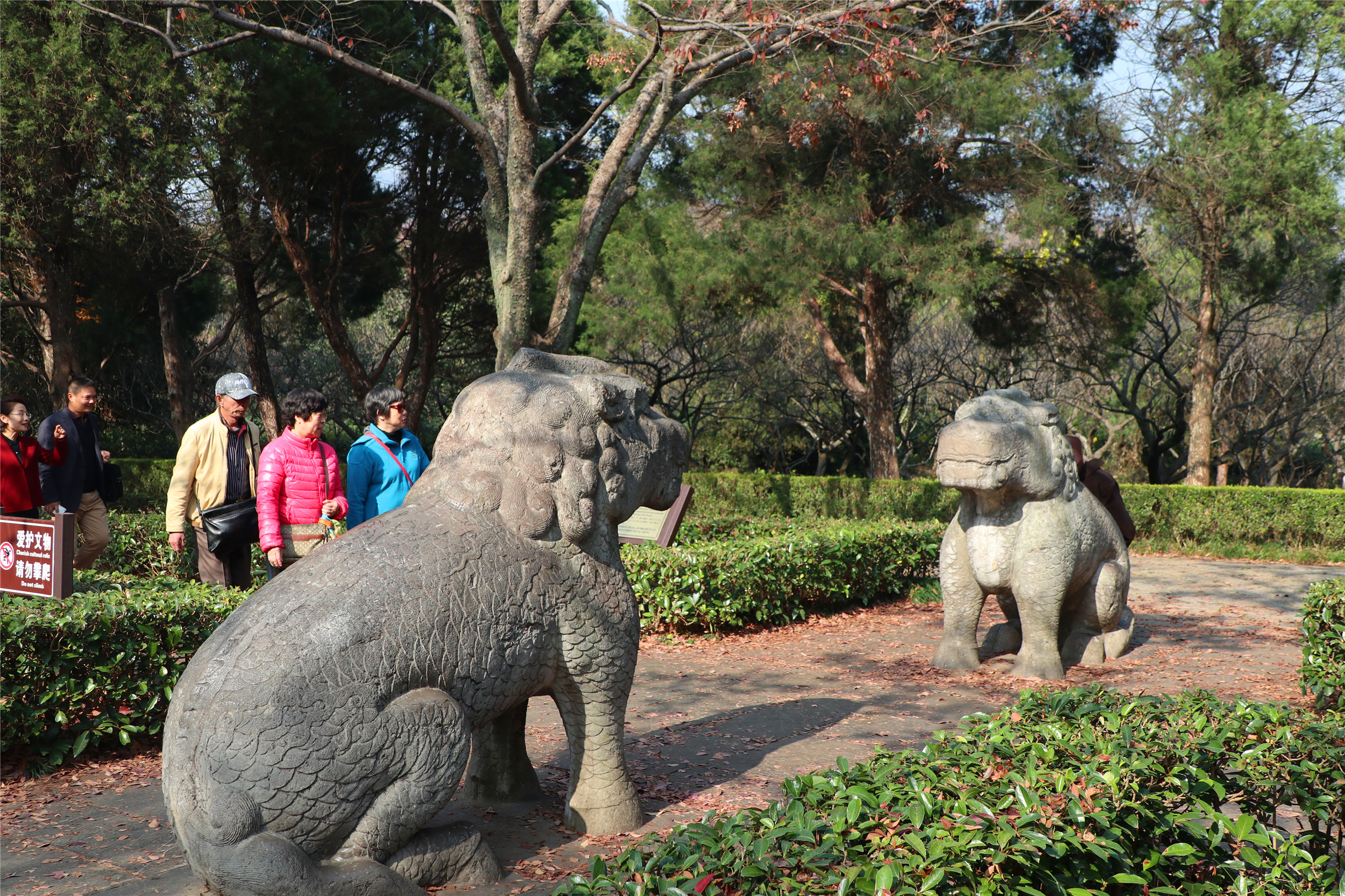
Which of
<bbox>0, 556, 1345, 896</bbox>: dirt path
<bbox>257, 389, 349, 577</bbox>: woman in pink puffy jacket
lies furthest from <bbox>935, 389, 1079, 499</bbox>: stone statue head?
<bbox>257, 389, 349, 577</bbox>: woman in pink puffy jacket

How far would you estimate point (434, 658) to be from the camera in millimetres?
2836

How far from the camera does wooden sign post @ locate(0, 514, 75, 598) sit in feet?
17.0

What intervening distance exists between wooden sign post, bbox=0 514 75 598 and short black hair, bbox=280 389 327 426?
1.21 metres

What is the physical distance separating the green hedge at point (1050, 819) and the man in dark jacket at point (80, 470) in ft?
19.5

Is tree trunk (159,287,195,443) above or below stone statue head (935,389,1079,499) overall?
above

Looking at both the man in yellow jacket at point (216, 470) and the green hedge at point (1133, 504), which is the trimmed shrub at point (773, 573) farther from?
the green hedge at point (1133, 504)

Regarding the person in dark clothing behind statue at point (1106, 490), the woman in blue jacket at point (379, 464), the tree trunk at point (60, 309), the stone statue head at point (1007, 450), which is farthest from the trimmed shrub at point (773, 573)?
the tree trunk at point (60, 309)

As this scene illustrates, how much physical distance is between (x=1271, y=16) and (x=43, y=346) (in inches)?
913

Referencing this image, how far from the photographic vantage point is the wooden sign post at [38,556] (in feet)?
17.0

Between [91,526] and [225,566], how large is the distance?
2.39 m

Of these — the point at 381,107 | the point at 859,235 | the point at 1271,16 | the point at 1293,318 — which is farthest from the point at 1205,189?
the point at 381,107

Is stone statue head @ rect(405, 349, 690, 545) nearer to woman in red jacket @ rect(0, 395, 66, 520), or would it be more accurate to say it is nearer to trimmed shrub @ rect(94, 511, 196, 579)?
woman in red jacket @ rect(0, 395, 66, 520)

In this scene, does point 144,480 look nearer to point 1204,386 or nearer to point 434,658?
point 434,658

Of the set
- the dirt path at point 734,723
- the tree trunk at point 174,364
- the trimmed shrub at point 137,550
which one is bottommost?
the dirt path at point 734,723
